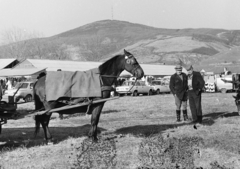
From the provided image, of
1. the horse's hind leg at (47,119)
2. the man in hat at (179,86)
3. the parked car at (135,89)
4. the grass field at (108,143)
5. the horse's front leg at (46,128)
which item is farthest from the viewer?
the parked car at (135,89)

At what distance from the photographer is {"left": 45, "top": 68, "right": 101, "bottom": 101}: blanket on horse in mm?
8852

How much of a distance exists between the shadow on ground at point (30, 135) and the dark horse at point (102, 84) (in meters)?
0.52

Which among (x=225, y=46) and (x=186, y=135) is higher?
(x=225, y=46)

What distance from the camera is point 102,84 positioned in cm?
918

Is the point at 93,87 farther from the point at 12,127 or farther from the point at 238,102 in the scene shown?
the point at 238,102

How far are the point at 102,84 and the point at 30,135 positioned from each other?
3349mm

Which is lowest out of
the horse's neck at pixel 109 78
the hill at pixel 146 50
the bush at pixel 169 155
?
the bush at pixel 169 155

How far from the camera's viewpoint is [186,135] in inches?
389

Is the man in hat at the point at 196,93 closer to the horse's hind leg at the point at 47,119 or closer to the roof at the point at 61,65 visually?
the horse's hind leg at the point at 47,119

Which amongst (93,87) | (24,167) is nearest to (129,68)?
(93,87)

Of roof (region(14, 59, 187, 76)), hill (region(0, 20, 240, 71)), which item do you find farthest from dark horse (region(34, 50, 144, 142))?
hill (region(0, 20, 240, 71))

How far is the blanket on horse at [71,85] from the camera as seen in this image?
29.0ft

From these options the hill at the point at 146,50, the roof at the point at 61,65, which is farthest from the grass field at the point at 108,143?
the hill at the point at 146,50

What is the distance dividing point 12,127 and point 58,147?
473cm
